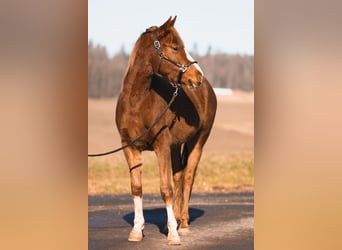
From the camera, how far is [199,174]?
1474 cm

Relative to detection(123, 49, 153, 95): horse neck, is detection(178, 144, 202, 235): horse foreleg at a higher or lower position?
lower

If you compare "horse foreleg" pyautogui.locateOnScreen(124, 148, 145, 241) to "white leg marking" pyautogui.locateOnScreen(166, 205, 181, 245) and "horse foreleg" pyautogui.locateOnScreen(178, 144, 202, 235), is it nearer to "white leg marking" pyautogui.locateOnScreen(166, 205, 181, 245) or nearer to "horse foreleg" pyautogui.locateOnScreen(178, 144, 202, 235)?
"white leg marking" pyautogui.locateOnScreen(166, 205, 181, 245)

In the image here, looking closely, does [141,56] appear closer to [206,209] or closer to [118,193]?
[206,209]

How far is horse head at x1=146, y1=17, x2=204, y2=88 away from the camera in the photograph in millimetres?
7102

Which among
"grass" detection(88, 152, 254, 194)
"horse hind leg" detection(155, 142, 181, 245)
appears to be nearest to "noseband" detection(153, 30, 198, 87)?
"horse hind leg" detection(155, 142, 181, 245)

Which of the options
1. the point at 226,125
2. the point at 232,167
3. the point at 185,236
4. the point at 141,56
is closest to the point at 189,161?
the point at 185,236

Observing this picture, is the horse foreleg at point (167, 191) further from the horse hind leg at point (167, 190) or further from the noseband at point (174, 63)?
the noseband at point (174, 63)

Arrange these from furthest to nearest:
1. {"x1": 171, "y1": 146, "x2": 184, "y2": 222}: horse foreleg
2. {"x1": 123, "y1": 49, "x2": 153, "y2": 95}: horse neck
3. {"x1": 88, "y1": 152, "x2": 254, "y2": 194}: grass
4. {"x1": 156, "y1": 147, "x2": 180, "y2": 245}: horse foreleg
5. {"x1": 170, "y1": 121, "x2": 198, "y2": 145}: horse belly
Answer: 1. {"x1": 88, "y1": 152, "x2": 254, "y2": 194}: grass
2. {"x1": 171, "y1": 146, "x2": 184, "y2": 222}: horse foreleg
3. {"x1": 170, "y1": 121, "x2": 198, "y2": 145}: horse belly
4. {"x1": 123, "y1": 49, "x2": 153, "y2": 95}: horse neck
5. {"x1": 156, "y1": 147, "x2": 180, "y2": 245}: horse foreleg

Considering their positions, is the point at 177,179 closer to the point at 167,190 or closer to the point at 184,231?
the point at 184,231

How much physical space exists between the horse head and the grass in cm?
566

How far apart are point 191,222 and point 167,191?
1.76 meters

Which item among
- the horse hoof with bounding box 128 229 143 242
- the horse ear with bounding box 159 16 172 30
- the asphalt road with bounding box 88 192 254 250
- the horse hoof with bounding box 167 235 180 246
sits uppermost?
the horse ear with bounding box 159 16 172 30
